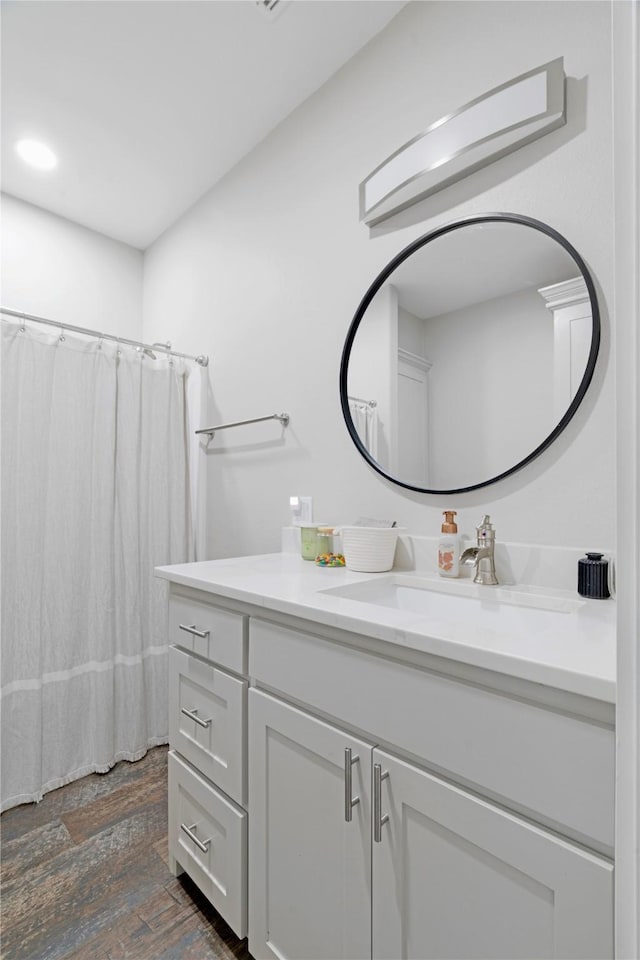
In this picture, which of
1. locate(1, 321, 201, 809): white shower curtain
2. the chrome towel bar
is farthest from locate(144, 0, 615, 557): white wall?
locate(1, 321, 201, 809): white shower curtain

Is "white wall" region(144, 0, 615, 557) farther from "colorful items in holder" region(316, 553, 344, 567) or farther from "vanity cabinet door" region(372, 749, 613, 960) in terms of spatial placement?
"vanity cabinet door" region(372, 749, 613, 960)

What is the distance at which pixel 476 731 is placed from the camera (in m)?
0.66

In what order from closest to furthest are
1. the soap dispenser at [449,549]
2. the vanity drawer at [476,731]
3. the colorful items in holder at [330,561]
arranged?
the vanity drawer at [476,731]
the soap dispenser at [449,549]
the colorful items in holder at [330,561]

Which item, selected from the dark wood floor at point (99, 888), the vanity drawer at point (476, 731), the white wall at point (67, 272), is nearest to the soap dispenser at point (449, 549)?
the vanity drawer at point (476, 731)

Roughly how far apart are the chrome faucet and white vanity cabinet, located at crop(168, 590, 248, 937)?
57 centimetres

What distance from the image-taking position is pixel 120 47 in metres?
1.56

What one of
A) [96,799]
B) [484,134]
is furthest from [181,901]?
[484,134]

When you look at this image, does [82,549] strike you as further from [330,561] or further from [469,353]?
[469,353]

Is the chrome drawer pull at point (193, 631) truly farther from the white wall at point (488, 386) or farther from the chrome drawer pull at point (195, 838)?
the white wall at point (488, 386)

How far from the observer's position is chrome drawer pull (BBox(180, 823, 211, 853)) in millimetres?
1172

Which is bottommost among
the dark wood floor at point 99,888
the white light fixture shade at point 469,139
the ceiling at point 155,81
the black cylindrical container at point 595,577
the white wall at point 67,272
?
the dark wood floor at point 99,888

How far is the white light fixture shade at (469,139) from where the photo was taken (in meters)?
1.08

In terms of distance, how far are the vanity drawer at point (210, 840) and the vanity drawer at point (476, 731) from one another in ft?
1.49

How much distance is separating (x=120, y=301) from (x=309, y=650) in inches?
98.0
